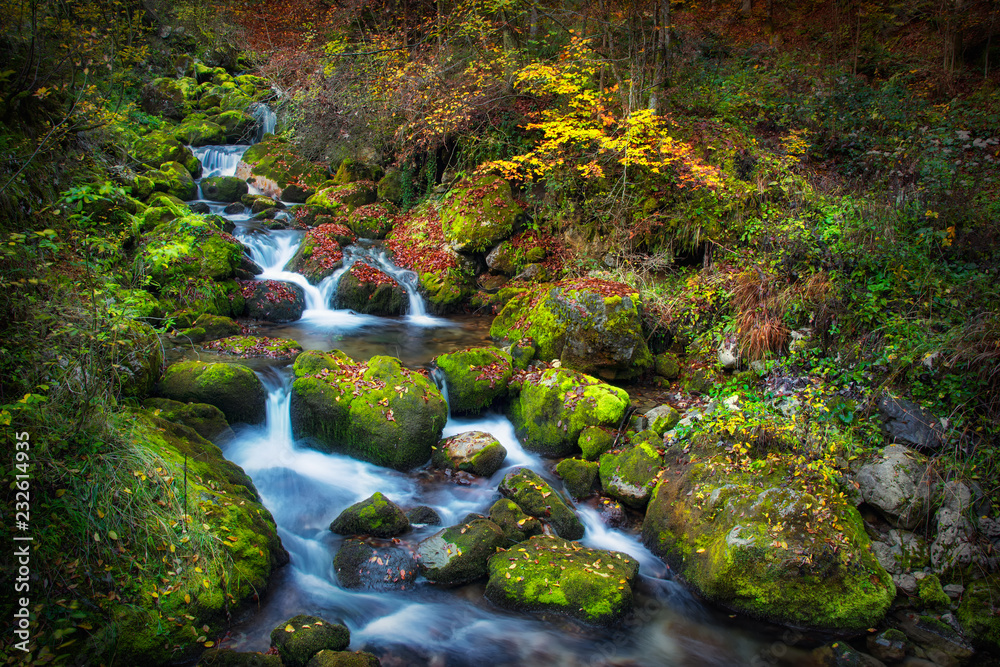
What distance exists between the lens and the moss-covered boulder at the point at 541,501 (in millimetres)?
5945

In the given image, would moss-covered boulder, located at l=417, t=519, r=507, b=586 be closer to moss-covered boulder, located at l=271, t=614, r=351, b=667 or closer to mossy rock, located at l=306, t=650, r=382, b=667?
moss-covered boulder, located at l=271, t=614, r=351, b=667

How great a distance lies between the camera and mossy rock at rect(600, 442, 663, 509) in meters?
6.35

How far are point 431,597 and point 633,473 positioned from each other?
2.87 m

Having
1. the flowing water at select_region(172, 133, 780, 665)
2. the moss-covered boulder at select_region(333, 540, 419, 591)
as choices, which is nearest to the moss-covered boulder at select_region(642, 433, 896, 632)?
the flowing water at select_region(172, 133, 780, 665)

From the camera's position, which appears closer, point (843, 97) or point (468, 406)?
point (468, 406)

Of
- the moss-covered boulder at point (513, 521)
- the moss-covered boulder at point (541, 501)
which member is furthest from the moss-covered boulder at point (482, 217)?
the moss-covered boulder at point (513, 521)

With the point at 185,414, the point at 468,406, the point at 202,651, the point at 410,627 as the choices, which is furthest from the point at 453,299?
the point at 202,651

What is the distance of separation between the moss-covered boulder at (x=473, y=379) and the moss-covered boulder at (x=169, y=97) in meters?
17.8

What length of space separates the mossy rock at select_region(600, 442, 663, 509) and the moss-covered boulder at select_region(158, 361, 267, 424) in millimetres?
4805

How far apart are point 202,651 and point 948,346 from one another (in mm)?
7714

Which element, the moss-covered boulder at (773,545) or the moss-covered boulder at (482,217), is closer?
the moss-covered boulder at (773,545)

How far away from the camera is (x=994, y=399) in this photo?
5203 millimetres

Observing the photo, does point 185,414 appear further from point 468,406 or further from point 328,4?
point 328,4

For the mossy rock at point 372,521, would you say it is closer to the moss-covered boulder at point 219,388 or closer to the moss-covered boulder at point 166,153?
the moss-covered boulder at point 219,388
